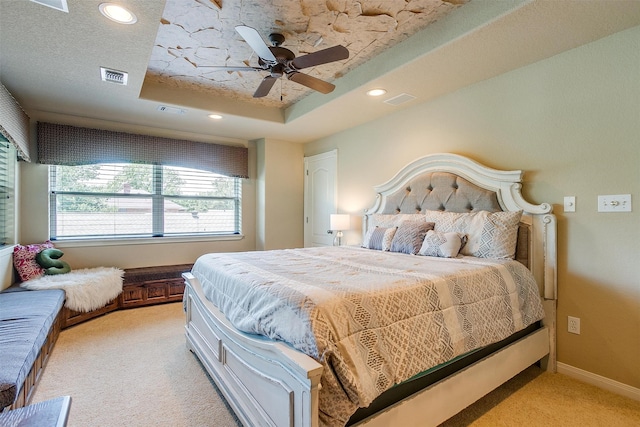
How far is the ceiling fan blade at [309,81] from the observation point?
2473 mm

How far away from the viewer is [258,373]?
1.43m

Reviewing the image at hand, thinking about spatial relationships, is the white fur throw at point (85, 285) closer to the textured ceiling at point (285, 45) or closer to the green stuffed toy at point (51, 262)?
the green stuffed toy at point (51, 262)

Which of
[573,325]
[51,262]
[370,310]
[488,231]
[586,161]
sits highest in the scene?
[586,161]

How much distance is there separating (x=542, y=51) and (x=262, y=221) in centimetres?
399

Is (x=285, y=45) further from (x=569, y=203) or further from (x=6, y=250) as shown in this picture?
(x=6, y=250)

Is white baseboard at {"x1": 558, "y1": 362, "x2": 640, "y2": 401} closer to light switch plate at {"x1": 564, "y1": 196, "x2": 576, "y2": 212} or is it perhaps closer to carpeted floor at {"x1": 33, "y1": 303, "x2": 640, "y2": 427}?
carpeted floor at {"x1": 33, "y1": 303, "x2": 640, "y2": 427}

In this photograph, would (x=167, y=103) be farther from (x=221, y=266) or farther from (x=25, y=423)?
(x=25, y=423)

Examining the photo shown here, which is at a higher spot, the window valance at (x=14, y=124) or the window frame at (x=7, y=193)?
the window valance at (x=14, y=124)

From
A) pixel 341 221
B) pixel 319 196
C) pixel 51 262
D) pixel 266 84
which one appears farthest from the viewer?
pixel 319 196

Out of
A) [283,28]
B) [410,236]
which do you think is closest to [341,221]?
[410,236]

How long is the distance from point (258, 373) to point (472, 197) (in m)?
2.28

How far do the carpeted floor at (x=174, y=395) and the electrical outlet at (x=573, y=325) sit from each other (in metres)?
0.34

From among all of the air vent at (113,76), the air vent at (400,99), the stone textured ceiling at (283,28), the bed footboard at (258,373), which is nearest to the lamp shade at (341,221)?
the air vent at (400,99)

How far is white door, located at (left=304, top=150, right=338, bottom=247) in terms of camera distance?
4.75m
